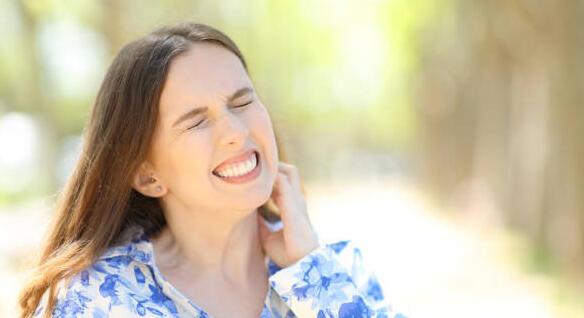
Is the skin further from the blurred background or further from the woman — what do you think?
the blurred background

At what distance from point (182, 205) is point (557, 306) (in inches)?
278

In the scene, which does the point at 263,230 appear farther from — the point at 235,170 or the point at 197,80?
the point at 197,80

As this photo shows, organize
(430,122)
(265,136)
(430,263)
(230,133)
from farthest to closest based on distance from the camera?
1. (430,122)
2. (430,263)
3. (265,136)
4. (230,133)

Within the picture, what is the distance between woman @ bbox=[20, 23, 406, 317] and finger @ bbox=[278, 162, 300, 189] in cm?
22

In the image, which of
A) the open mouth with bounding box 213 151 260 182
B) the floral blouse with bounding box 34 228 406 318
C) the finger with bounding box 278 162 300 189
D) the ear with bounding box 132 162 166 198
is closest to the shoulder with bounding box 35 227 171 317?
the floral blouse with bounding box 34 228 406 318

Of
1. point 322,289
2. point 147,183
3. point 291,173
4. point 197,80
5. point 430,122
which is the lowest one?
point 430,122

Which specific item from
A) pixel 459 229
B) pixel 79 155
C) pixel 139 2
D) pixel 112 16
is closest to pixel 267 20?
pixel 459 229

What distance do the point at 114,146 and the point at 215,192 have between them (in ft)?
1.31

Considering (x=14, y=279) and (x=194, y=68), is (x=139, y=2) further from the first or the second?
(x=194, y=68)

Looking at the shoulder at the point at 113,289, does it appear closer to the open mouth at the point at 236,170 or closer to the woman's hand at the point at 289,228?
the open mouth at the point at 236,170

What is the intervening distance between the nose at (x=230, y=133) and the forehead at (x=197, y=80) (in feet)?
0.26

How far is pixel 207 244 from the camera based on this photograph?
2.89 meters

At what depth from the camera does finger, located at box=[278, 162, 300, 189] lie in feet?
10.2

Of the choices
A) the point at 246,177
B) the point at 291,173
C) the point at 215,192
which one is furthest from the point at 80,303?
the point at 291,173
